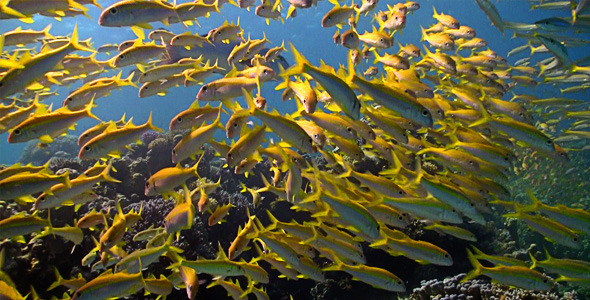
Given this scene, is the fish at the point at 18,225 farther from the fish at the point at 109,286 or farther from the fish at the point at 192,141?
the fish at the point at 192,141

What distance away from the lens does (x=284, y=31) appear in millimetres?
56094

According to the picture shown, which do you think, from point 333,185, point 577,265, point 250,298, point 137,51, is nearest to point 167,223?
point 333,185

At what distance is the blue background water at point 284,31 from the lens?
44.4 meters

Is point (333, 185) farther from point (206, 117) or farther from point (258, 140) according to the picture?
point (206, 117)

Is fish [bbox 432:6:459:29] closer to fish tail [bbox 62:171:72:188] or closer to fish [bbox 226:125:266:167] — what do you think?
fish [bbox 226:125:266:167]

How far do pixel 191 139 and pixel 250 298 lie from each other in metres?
3.79

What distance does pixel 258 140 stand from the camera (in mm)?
3408

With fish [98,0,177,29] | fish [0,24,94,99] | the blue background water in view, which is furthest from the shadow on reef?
the blue background water

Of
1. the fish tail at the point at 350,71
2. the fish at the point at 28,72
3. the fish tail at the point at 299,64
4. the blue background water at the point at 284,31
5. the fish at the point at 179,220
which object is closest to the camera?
the fish tail at the point at 299,64

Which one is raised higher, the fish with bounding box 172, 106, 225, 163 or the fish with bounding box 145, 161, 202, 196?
the fish with bounding box 172, 106, 225, 163

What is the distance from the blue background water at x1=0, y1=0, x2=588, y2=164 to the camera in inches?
1748

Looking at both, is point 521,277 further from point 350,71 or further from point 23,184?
point 23,184

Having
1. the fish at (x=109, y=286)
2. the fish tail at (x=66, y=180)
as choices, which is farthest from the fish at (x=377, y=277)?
the fish tail at (x=66, y=180)

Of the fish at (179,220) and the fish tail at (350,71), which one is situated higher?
the fish tail at (350,71)
